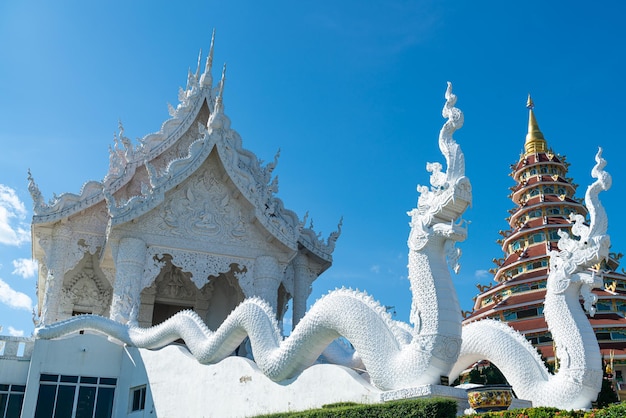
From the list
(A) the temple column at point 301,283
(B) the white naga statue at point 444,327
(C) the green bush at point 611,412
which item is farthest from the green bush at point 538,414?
(A) the temple column at point 301,283

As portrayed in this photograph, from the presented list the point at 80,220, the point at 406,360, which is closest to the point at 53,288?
the point at 80,220

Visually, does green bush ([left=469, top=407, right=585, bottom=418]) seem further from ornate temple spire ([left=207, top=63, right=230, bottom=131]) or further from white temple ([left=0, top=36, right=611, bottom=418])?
ornate temple spire ([left=207, top=63, right=230, bottom=131])

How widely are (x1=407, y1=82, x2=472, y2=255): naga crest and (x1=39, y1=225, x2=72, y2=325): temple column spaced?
9708mm

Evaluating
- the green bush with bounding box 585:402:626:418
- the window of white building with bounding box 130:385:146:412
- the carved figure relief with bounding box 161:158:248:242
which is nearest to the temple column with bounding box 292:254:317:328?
the carved figure relief with bounding box 161:158:248:242

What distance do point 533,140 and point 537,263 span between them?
24.6ft

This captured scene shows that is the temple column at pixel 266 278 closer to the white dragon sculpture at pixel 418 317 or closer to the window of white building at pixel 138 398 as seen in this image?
the window of white building at pixel 138 398

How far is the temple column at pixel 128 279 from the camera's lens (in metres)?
14.0

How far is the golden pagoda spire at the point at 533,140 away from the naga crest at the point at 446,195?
922 inches

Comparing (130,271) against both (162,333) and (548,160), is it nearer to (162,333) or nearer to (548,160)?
(162,333)

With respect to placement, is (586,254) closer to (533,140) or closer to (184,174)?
(184,174)

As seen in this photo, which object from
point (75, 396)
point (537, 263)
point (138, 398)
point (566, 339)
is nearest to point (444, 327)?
point (566, 339)

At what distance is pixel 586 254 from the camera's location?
29.4ft

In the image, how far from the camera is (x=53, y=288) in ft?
50.1

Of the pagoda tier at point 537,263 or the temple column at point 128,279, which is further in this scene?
the pagoda tier at point 537,263
